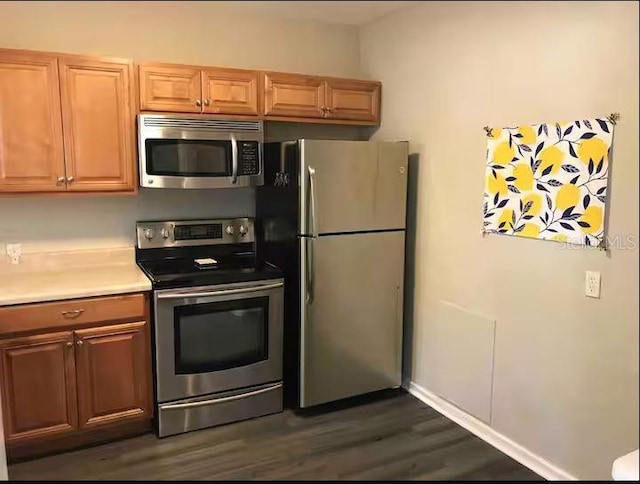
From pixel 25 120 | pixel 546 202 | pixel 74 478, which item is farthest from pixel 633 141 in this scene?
pixel 25 120

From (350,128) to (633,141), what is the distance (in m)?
1.98

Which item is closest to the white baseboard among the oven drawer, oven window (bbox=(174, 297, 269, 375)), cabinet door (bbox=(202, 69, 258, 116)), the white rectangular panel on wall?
the white rectangular panel on wall

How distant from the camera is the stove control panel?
3.11m

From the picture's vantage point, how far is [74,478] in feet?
5.05

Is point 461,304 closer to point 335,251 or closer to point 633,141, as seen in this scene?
point 335,251

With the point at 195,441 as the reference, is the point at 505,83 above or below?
above

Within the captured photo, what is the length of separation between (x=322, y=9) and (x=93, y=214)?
6.09 ft

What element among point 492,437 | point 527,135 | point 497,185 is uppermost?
point 527,135

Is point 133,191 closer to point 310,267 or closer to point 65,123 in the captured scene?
point 65,123

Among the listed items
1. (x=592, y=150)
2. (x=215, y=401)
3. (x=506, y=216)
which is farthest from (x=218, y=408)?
(x=592, y=150)

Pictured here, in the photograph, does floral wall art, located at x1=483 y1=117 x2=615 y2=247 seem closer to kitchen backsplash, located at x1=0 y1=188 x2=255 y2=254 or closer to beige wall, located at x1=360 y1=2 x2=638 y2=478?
beige wall, located at x1=360 y1=2 x2=638 y2=478

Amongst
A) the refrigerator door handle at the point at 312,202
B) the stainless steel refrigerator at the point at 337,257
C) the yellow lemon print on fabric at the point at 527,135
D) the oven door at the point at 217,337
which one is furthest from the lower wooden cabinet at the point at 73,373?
the yellow lemon print on fabric at the point at 527,135

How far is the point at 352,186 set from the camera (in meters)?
2.92

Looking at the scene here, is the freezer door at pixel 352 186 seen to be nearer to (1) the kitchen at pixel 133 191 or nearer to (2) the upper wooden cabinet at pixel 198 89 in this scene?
(1) the kitchen at pixel 133 191
